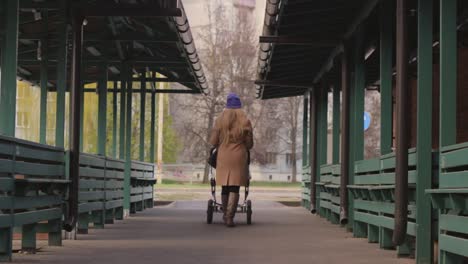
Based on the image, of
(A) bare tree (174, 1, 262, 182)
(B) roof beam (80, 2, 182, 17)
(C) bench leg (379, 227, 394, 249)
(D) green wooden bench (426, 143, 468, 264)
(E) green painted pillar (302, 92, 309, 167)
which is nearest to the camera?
(D) green wooden bench (426, 143, 468, 264)

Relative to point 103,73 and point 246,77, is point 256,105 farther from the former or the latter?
point 103,73

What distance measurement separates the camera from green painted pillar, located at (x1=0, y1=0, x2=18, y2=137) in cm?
980

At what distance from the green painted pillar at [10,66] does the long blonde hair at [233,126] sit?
535 centimetres

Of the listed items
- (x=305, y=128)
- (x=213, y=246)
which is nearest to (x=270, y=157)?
(x=305, y=128)

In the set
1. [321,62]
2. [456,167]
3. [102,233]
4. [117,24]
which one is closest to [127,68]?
[117,24]

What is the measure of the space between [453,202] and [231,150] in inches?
312

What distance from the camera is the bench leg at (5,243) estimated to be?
8.58m

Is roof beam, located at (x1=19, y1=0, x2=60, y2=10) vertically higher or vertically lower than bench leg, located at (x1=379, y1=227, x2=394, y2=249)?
higher

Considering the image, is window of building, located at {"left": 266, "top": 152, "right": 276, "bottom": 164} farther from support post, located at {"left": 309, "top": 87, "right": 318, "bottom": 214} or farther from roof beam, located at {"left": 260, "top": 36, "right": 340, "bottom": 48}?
roof beam, located at {"left": 260, "top": 36, "right": 340, "bottom": 48}

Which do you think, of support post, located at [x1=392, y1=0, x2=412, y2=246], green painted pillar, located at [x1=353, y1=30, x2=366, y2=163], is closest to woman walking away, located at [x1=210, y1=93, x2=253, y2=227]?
green painted pillar, located at [x1=353, y1=30, x2=366, y2=163]

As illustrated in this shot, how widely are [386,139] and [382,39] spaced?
1216mm

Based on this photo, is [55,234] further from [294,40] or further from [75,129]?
[294,40]

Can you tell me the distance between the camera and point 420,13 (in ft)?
29.3

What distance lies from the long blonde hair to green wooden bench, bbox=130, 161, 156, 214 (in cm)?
442
